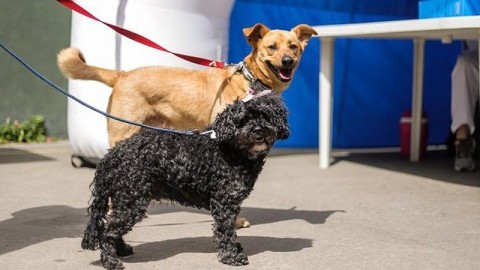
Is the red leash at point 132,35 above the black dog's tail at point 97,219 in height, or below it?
above

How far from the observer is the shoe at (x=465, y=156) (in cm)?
859

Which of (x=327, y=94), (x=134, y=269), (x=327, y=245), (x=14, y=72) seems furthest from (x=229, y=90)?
(x=14, y=72)

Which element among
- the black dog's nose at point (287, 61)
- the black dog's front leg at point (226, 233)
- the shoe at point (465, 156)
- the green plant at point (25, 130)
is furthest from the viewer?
the green plant at point (25, 130)

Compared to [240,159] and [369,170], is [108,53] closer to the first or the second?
[369,170]

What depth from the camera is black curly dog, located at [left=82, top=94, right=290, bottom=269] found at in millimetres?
4418

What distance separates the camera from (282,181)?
7.86m

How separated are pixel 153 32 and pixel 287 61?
95.5 inches

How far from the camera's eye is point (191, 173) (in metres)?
4.53

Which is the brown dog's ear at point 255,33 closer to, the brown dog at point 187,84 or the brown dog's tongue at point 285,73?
the brown dog at point 187,84

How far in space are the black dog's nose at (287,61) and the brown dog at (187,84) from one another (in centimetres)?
9

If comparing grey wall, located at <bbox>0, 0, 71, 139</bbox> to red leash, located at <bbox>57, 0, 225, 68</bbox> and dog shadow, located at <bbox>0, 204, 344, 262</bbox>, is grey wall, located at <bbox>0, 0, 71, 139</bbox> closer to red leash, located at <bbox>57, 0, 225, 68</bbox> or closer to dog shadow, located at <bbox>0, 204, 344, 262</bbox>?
dog shadow, located at <bbox>0, 204, 344, 262</bbox>

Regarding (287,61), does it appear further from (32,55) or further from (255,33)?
(32,55)

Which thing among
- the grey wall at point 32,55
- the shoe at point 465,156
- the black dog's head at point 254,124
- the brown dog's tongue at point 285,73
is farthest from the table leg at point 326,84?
the black dog's head at point 254,124

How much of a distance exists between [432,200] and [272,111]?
9.88 ft
